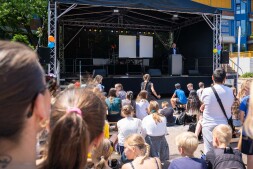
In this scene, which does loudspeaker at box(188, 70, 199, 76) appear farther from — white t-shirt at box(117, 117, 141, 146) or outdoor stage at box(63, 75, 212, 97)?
white t-shirt at box(117, 117, 141, 146)

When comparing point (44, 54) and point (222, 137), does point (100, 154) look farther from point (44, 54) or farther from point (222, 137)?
Result: point (44, 54)

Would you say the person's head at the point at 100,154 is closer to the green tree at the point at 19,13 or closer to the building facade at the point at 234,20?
the green tree at the point at 19,13

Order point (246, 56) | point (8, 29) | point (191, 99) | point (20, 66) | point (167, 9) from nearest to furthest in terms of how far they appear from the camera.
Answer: point (20, 66) → point (191, 99) → point (167, 9) → point (8, 29) → point (246, 56)

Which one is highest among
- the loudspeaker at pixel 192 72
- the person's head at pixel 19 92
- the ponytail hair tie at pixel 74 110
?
the person's head at pixel 19 92

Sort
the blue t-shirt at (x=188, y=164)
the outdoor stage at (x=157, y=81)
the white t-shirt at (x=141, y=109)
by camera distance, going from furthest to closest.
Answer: the outdoor stage at (x=157, y=81)
the white t-shirt at (x=141, y=109)
the blue t-shirt at (x=188, y=164)

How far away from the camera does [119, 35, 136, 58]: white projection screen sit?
1673 cm

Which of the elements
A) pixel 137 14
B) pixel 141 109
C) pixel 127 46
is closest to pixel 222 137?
pixel 141 109

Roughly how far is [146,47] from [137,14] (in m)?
2.88

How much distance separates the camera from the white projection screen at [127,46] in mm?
16734

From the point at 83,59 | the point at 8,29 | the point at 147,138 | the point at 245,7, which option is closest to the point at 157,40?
the point at 83,59

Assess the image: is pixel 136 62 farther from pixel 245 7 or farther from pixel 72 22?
pixel 245 7

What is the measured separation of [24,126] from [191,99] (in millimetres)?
6432

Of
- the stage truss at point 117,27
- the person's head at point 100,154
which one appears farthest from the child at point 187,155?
the stage truss at point 117,27

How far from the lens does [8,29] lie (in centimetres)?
2184
